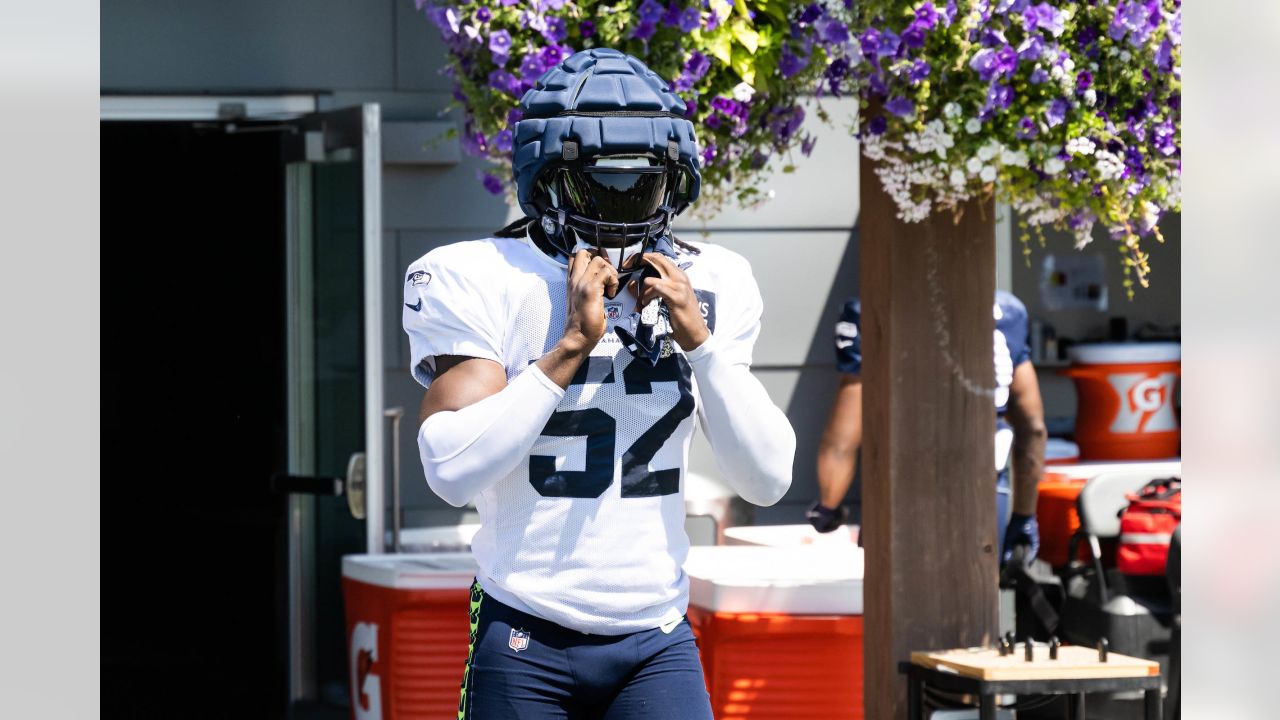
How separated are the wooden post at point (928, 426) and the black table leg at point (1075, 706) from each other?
0.82 ft

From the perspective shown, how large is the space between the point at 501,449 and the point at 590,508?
16 centimetres

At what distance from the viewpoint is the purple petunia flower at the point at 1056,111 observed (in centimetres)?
289

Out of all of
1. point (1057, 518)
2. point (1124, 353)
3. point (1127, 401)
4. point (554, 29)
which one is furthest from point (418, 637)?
point (1124, 353)

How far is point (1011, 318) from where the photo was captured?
4.89 meters

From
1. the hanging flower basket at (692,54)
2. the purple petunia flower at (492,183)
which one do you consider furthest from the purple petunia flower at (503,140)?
the purple petunia flower at (492,183)

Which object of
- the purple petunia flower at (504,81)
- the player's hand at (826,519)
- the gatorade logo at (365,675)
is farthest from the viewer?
the player's hand at (826,519)

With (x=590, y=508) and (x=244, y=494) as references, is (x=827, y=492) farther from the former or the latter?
(x=244, y=494)

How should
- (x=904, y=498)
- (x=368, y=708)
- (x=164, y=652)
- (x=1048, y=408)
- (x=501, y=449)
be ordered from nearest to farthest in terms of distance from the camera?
(x=501, y=449)
(x=904, y=498)
(x=368, y=708)
(x=164, y=652)
(x=1048, y=408)

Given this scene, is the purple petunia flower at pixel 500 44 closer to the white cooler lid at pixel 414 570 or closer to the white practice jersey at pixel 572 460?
the white practice jersey at pixel 572 460

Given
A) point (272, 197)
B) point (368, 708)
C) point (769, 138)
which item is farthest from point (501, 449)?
point (272, 197)

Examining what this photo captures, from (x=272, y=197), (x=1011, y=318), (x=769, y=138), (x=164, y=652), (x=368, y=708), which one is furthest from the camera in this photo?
(x=164, y=652)

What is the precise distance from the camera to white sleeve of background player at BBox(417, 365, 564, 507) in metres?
1.98
